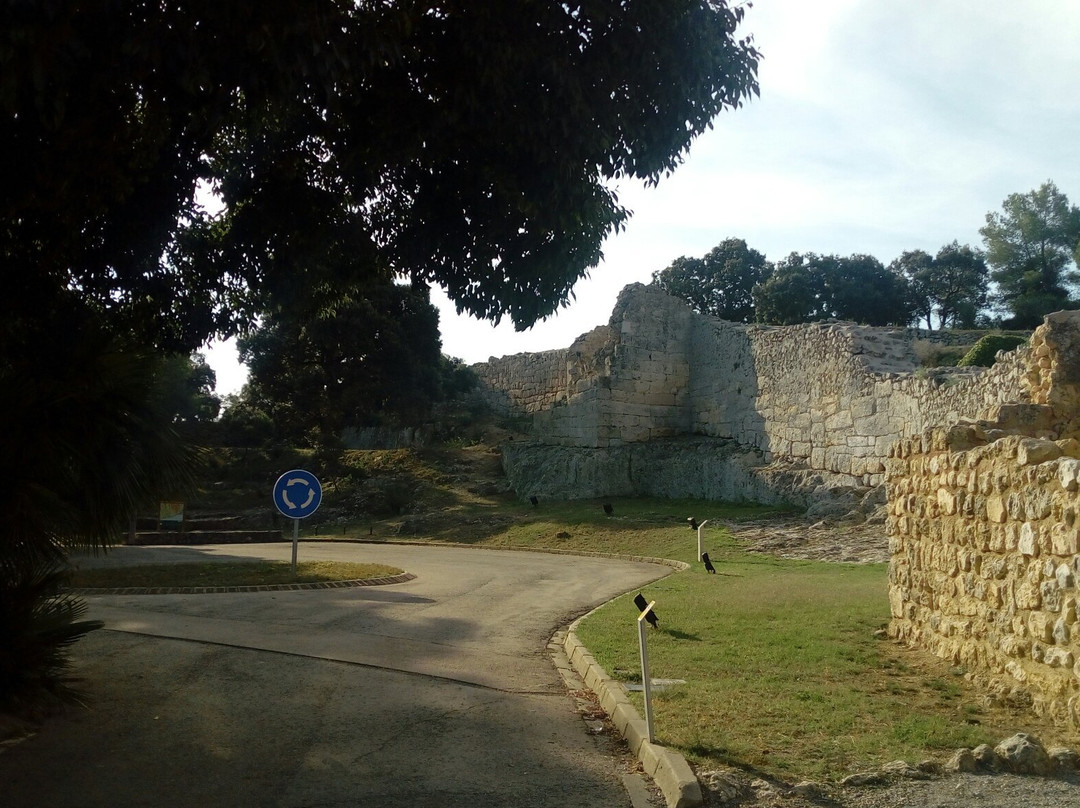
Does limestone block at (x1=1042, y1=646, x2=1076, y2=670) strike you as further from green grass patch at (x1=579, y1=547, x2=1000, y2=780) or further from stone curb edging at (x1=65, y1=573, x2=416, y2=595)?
stone curb edging at (x1=65, y1=573, x2=416, y2=595)

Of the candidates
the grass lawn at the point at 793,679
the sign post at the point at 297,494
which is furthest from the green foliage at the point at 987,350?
the sign post at the point at 297,494

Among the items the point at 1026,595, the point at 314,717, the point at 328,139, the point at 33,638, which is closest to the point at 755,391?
the point at 328,139

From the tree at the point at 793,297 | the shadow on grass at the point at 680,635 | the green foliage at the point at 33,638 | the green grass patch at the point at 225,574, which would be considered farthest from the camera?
the tree at the point at 793,297

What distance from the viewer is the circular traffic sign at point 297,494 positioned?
14.2 m

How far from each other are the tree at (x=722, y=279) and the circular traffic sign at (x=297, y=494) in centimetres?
3746

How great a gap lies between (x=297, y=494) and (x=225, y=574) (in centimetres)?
175

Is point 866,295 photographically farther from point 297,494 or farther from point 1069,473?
point 1069,473

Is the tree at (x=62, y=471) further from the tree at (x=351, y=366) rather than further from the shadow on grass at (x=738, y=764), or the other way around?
the tree at (x=351, y=366)

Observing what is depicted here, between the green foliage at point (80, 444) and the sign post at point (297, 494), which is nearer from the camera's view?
the green foliage at point (80, 444)

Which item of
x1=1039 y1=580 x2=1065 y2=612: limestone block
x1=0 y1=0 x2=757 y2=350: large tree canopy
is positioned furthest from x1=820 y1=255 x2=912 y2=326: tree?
x1=1039 y1=580 x2=1065 y2=612: limestone block

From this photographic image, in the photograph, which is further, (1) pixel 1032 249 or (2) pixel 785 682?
(1) pixel 1032 249

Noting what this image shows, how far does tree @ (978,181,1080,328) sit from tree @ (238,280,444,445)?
22.5 metres

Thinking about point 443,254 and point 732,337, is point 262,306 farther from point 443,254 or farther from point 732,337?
point 732,337

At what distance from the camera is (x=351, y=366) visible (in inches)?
1373
